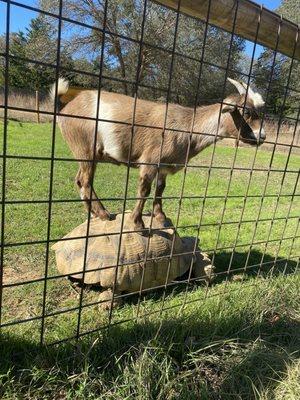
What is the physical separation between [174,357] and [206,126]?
2987 millimetres

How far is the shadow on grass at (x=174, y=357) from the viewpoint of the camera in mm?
2076

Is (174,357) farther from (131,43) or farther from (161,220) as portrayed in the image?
(131,43)

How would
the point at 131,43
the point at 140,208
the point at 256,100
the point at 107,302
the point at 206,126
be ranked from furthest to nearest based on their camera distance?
the point at 131,43 < the point at 206,126 < the point at 256,100 < the point at 140,208 < the point at 107,302

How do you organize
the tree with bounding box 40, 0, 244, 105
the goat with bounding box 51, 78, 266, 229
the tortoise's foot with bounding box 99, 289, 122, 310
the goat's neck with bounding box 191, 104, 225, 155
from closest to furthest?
the tortoise's foot with bounding box 99, 289, 122, 310 → the goat with bounding box 51, 78, 266, 229 → the goat's neck with bounding box 191, 104, 225, 155 → the tree with bounding box 40, 0, 244, 105

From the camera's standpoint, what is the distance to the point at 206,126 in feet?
15.4

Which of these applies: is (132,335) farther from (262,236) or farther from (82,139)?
(262,236)

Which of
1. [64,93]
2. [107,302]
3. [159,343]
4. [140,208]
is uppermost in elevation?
[64,93]

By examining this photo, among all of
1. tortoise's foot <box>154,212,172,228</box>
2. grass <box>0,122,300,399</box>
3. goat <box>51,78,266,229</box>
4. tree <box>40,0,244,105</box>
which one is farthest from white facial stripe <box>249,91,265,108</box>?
tree <box>40,0,244,105</box>

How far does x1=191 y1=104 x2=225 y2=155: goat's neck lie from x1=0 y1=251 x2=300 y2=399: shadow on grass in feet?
7.38

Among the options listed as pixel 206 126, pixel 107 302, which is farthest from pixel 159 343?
pixel 206 126

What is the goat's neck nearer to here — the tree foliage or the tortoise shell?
the tortoise shell

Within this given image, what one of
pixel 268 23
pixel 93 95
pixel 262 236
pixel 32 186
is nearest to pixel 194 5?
pixel 268 23

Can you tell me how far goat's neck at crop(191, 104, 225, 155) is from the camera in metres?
4.57

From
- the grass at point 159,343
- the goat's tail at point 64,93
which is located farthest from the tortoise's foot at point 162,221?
the goat's tail at point 64,93
